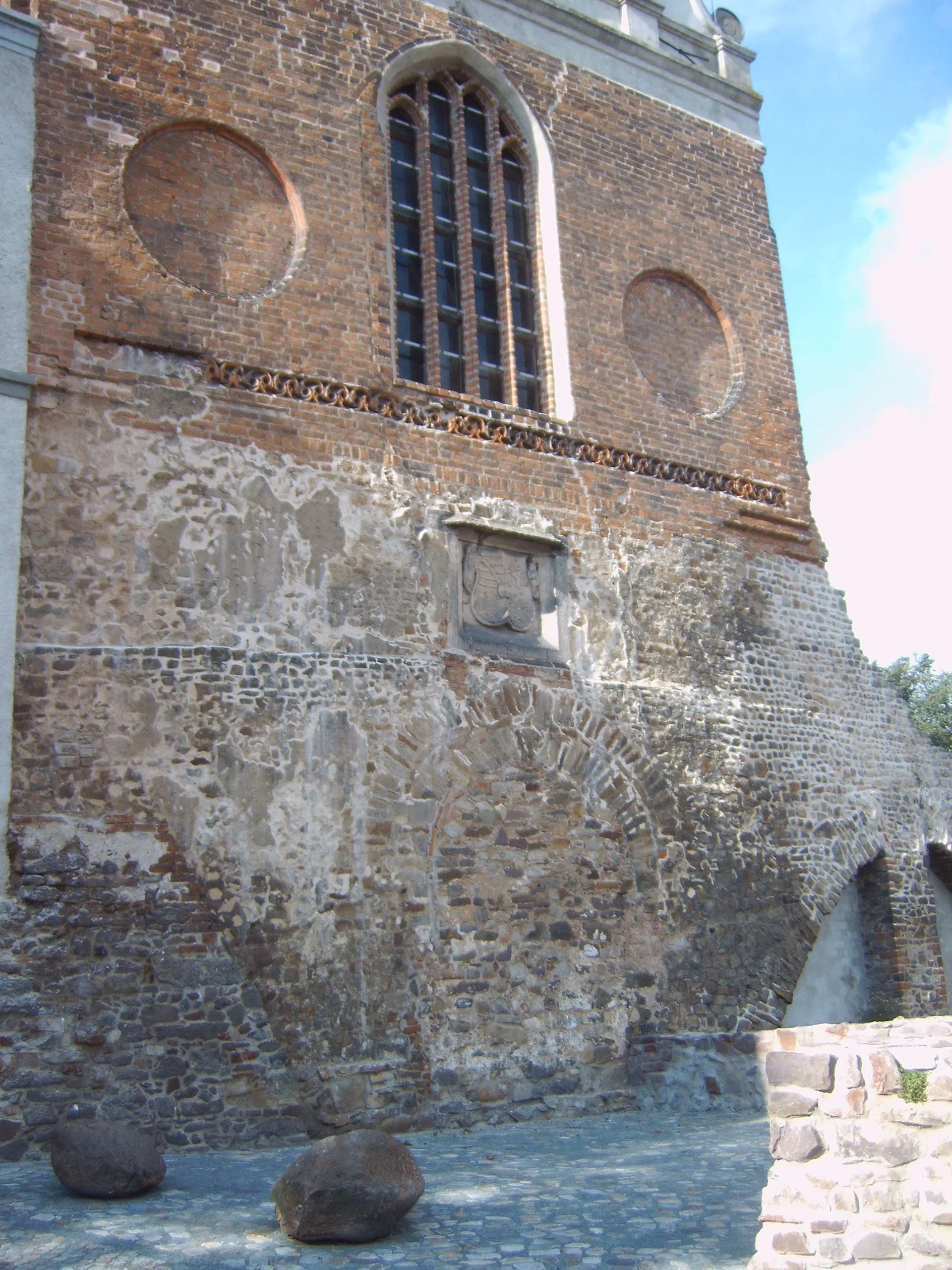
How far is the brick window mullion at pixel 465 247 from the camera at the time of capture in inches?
421

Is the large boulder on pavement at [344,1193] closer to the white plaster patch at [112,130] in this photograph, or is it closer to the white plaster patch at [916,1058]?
the white plaster patch at [916,1058]

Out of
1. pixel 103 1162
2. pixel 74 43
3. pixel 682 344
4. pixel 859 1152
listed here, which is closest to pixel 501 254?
pixel 682 344

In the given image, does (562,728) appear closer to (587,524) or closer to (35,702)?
(587,524)

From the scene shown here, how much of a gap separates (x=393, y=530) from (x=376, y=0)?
513 centimetres

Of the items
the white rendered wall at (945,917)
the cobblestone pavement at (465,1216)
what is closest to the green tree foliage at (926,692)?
the white rendered wall at (945,917)

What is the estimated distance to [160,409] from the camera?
8703 mm

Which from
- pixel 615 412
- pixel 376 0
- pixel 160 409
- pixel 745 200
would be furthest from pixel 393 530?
pixel 745 200

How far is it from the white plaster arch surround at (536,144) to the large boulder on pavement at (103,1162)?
715 cm

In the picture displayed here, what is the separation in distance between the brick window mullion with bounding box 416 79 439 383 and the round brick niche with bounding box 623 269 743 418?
213 cm

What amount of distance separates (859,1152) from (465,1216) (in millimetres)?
2005

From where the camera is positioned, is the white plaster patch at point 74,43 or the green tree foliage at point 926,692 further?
the green tree foliage at point 926,692

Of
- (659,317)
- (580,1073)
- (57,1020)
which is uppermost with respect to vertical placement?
(659,317)

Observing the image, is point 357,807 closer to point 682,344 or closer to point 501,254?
point 501,254

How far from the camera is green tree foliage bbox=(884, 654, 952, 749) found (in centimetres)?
2608
